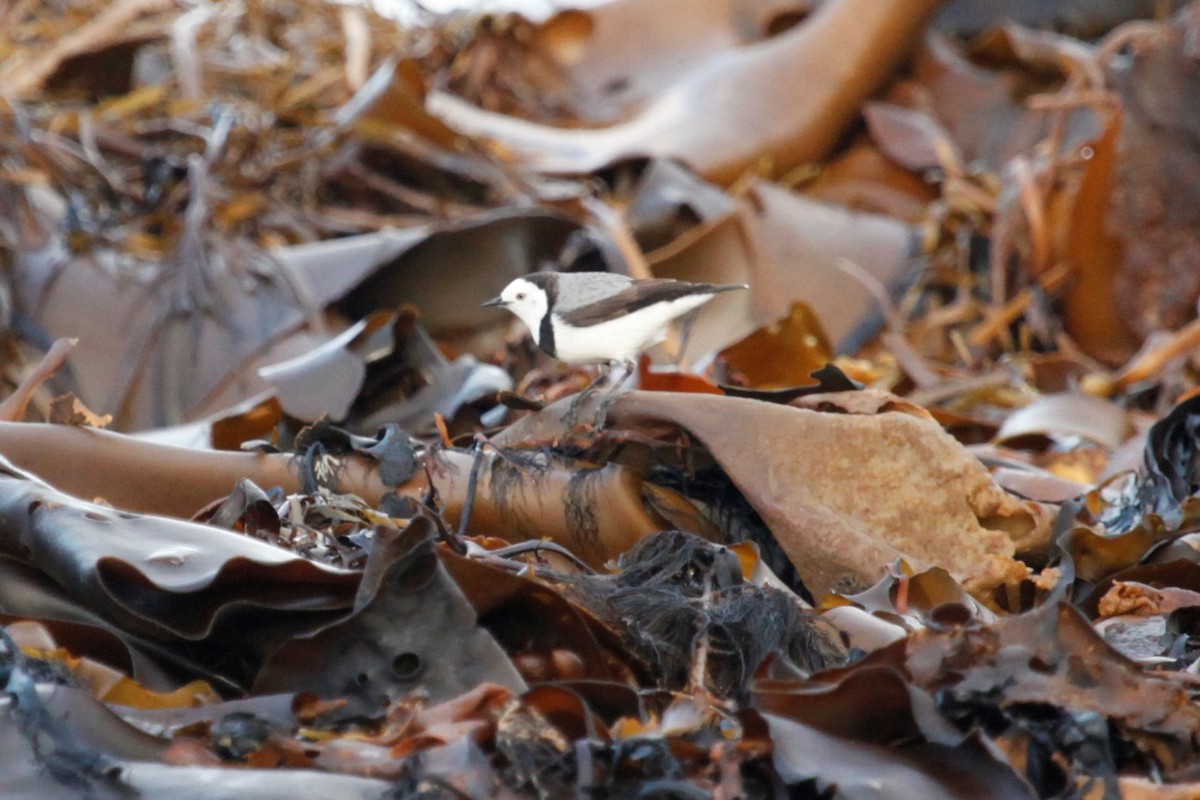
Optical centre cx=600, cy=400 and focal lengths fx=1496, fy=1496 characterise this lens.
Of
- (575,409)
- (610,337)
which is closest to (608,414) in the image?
(575,409)

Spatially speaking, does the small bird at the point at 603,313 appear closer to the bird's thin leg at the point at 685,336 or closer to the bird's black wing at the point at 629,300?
the bird's black wing at the point at 629,300

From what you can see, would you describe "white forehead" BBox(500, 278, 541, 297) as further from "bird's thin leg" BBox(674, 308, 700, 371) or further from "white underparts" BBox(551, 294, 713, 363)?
"bird's thin leg" BBox(674, 308, 700, 371)

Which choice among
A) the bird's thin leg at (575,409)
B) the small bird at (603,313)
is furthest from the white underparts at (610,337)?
the bird's thin leg at (575,409)

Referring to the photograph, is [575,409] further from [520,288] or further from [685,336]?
[685,336]

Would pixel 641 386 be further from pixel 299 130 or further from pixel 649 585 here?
pixel 299 130

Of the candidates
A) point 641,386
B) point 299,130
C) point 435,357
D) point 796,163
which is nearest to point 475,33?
point 299,130

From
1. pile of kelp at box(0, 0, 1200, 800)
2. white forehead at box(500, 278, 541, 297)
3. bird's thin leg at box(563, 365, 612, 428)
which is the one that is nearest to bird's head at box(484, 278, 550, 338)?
white forehead at box(500, 278, 541, 297)

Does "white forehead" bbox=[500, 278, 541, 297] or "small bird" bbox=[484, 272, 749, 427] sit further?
"white forehead" bbox=[500, 278, 541, 297]
